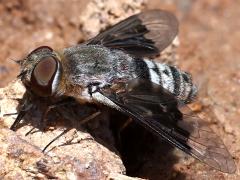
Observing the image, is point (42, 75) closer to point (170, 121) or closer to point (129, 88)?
point (129, 88)

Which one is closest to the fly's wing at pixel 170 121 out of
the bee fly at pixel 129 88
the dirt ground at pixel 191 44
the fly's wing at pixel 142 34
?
the bee fly at pixel 129 88

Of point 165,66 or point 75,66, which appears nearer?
point 75,66

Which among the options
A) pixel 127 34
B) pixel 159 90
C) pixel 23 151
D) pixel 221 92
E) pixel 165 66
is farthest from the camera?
pixel 221 92

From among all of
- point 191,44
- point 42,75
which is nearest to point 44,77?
point 42,75

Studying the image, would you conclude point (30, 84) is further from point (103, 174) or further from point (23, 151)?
point (103, 174)

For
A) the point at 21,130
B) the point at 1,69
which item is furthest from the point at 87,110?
the point at 1,69

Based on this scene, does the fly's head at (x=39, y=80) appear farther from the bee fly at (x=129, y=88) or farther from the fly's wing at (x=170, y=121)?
the fly's wing at (x=170, y=121)

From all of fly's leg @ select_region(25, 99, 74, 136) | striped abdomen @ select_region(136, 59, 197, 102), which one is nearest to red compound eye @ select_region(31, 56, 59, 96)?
fly's leg @ select_region(25, 99, 74, 136)

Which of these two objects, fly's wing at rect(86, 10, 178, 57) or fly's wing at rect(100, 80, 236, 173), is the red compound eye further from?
fly's wing at rect(86, 10, 178, 57)
